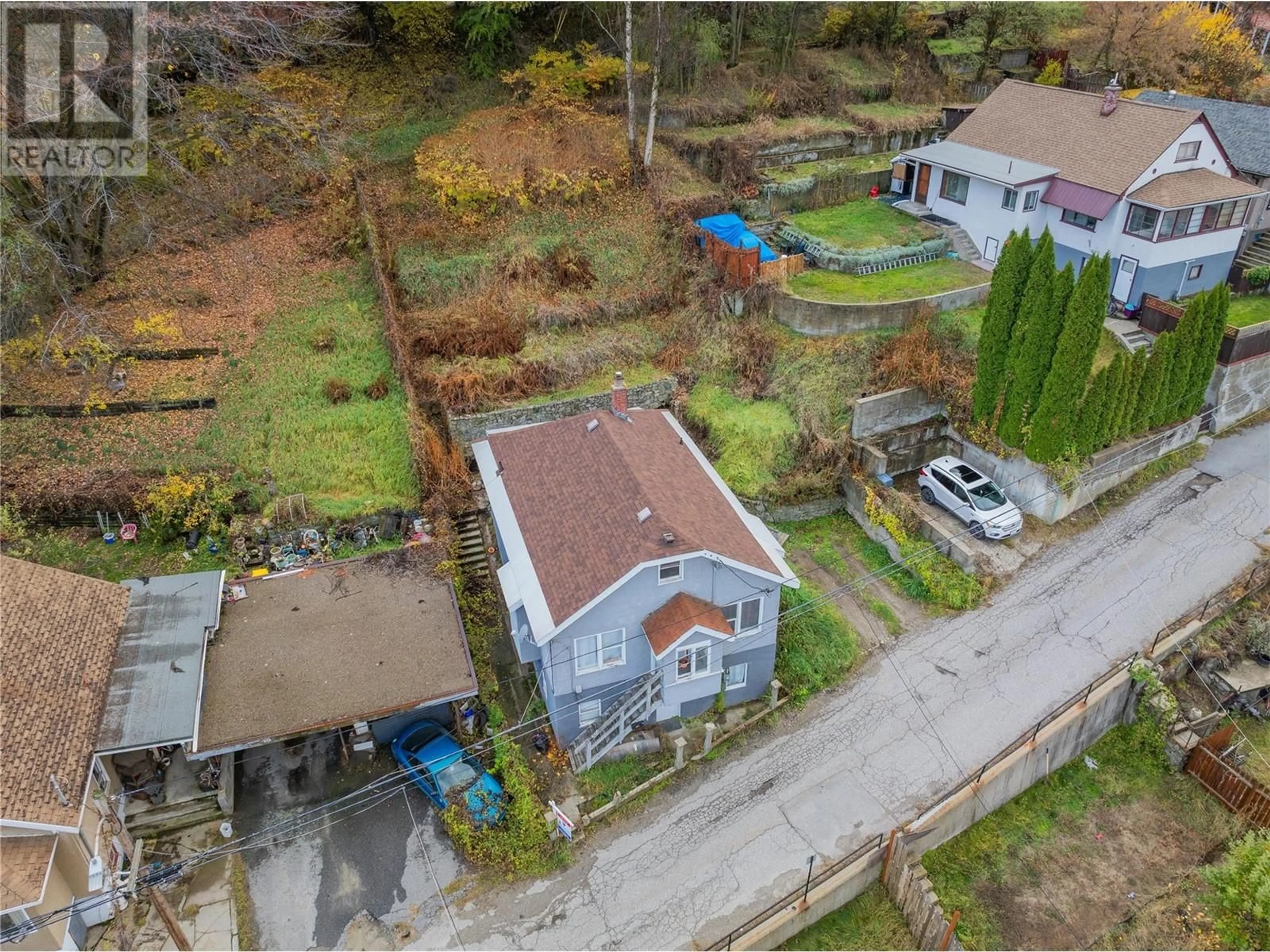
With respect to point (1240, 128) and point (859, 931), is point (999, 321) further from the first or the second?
point (1240, 128)

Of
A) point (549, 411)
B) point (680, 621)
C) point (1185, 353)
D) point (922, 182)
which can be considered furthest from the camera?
point (922, 182)

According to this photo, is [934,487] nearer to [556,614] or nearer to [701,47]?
[556,614]

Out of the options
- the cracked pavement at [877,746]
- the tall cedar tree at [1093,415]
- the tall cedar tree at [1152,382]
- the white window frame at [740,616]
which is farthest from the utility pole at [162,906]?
the tall cedar tree at [1152,382]

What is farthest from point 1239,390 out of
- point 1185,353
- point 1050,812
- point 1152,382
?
point 1050,812

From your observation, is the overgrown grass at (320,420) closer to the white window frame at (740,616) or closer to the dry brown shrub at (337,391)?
the dry brown shrub at (337,391)

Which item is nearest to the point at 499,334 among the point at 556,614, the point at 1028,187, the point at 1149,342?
the point at 556,614

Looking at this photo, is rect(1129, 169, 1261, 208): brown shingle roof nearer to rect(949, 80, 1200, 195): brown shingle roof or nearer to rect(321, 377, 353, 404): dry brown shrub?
rect(949, 80, 1200, 195): brown shingle roof
